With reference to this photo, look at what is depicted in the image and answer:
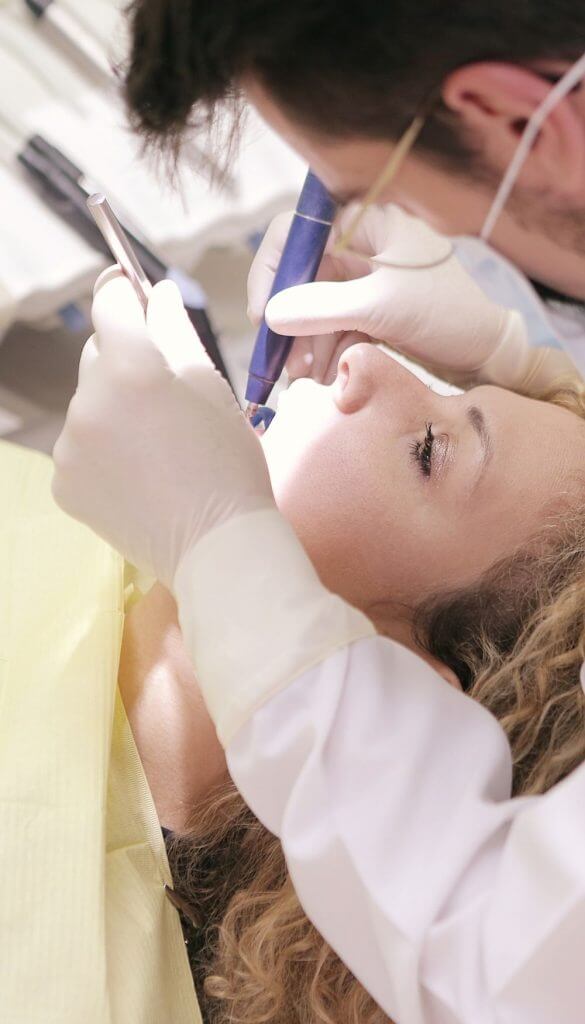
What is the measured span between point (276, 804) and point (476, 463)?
1.52ft

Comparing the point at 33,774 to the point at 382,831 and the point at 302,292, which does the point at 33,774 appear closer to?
the point at 382,831

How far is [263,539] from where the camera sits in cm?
84

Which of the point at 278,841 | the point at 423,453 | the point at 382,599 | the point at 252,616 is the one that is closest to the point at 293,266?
the point at 423,453

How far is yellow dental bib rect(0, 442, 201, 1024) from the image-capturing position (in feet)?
2.99

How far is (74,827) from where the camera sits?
3.18 ft

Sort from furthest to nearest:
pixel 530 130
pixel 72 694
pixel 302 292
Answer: pixel 302 292 → pixel 72 694 → pixel 530 130

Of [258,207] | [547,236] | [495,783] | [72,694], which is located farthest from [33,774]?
[258,207]

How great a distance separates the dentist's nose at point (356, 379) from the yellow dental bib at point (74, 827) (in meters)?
0.35

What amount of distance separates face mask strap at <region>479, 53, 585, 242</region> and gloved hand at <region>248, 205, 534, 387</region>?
1.66ft

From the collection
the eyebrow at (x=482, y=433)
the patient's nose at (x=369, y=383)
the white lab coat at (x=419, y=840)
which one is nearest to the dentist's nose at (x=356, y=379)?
the patient's nose at (x=369, y=383)

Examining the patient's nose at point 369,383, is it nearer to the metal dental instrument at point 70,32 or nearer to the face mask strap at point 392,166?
the face mask strap at point 392,166

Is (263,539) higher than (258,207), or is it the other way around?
(263,539)

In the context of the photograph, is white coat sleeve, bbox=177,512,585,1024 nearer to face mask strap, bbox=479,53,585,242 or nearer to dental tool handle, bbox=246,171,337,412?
face mask strap, bbox=479,53,585,242

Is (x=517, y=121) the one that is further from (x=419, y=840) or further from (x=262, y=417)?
(x=262, y=417)
